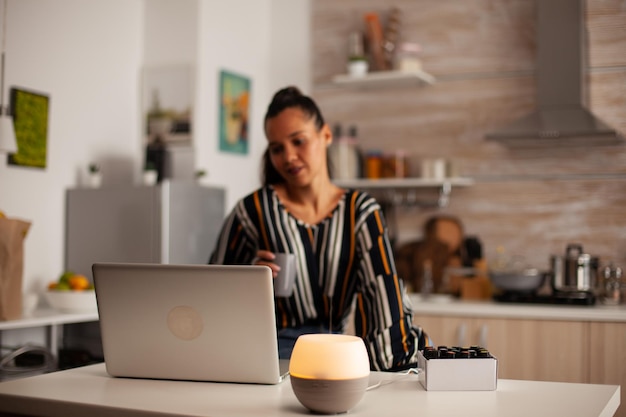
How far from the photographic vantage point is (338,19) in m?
4.74

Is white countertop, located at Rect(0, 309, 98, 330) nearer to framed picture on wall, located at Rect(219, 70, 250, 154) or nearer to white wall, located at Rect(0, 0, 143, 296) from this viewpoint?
white wall, located at Rect(0, 0, 143, 296)

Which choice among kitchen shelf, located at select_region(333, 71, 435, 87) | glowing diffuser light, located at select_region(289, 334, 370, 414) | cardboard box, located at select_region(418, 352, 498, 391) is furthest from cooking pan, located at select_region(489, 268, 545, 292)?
glowing diffuser light, located at select_region(289, 334, 370, 414)

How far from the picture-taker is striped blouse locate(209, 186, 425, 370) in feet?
6.77

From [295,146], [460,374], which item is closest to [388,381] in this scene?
[460,374]

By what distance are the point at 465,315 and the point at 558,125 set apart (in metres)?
1.00

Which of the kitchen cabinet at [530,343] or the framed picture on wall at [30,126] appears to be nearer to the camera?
the kitchen cabinet at [530,343]

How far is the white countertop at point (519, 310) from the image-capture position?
3551 mm

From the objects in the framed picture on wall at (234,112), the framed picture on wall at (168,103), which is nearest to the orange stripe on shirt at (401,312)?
the framed picture on wall at (168,103)

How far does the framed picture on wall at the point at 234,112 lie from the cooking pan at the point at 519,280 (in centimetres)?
162

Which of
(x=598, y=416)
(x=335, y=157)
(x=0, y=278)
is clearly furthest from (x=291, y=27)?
(x=598, y=416)

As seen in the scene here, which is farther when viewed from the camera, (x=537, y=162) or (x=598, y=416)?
(x=537, y=162)

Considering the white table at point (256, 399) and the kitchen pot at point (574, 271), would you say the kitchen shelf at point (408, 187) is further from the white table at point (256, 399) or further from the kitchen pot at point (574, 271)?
the white table at point (256, 399)

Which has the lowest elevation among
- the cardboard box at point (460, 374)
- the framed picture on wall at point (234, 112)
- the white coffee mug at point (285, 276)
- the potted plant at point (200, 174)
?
the cardboard box at point (460, 374)

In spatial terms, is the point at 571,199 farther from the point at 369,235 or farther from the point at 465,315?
the point at 369,235
